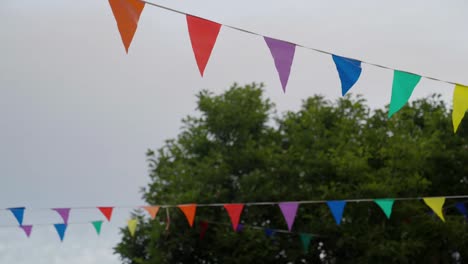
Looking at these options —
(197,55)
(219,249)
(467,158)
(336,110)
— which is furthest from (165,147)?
(197,55)

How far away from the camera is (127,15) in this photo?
455cm

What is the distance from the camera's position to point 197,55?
4.81m

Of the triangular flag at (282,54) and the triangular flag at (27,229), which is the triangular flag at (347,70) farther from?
the triangular flag at (27,229)

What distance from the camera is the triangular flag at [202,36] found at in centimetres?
481

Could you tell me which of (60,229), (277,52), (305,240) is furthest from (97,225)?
(277,52)

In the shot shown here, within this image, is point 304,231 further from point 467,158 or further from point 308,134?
point 467,158

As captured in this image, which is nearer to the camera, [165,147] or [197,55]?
[197,55]

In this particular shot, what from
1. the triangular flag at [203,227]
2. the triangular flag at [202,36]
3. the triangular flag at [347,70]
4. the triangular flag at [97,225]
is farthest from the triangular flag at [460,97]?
the triangular flag at [203,227]

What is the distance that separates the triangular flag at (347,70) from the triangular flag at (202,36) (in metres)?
0.89

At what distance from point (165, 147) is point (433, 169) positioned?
20.2 feet

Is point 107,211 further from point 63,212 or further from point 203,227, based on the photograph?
Answer: point 203,227

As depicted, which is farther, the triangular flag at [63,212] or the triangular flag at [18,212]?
the triangular flag at [63,212]

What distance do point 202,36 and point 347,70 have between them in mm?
1080

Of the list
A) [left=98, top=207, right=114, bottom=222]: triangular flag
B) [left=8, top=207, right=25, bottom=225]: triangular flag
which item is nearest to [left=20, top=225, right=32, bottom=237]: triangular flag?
[left=98, top=207, right=114, bottom=222]: triangular flag
